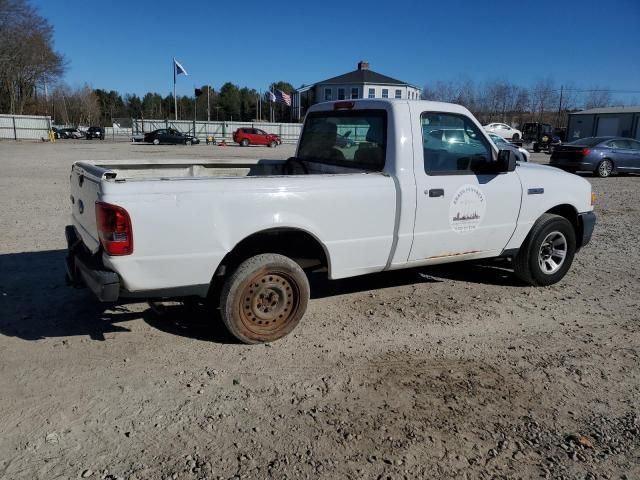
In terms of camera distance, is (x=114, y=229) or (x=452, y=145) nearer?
(x=114, y=229)

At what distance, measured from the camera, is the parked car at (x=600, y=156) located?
1852 cm

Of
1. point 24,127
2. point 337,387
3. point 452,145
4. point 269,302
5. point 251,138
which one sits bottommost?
point 337,387

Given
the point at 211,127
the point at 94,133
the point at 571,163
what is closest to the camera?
the point at 571,163

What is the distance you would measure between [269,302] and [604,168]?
1845 centimetres

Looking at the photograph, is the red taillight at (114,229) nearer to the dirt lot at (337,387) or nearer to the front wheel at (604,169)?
the dirt lot at (337,387)

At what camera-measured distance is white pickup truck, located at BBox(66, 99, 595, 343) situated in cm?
365

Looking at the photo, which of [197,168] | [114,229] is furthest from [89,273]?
[197,168]

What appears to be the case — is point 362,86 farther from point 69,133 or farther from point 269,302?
point 269,302

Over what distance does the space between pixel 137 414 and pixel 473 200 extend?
136 inches

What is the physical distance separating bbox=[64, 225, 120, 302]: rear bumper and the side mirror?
3544 millimetres

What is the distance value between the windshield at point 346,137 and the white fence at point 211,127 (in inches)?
2033

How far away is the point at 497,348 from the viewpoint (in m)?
4.34

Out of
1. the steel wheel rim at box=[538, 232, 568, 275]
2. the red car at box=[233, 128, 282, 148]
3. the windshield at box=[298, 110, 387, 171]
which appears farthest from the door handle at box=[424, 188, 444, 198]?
the red car at box=[233, 128, 282, 148]

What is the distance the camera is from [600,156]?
18625 millimetres
